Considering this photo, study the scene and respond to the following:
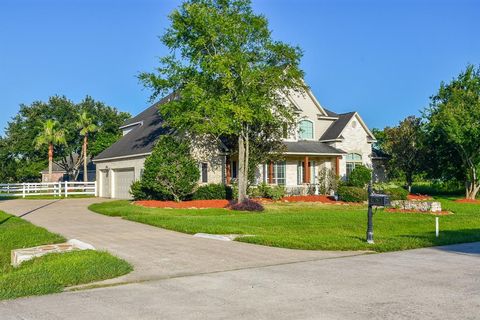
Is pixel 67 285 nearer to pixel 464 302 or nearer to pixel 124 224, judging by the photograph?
pixel 464 302

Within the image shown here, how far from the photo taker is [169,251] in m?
11.9

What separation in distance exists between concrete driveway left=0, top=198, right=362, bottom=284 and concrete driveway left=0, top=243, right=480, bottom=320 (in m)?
0.74

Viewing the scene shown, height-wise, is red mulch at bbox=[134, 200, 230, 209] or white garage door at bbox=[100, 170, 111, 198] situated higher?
white garage door at bbox=[100, 170, 111, 198]

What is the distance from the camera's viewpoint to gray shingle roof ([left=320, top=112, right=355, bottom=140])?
118 ft

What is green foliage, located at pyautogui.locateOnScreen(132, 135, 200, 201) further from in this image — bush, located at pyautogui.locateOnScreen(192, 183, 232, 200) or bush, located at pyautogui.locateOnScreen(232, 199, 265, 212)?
bush, located at pyautogui.locateOnScreen(232, 199, 265, 212)

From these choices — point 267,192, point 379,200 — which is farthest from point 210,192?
point 379,200

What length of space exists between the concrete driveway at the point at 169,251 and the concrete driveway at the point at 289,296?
736 mm

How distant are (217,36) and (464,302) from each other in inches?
833

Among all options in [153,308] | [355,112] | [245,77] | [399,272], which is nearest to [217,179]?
[245,77]

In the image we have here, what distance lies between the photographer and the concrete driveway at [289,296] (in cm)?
643

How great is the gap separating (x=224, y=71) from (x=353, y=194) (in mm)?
10895

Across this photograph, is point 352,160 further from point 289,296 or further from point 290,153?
point 289,296

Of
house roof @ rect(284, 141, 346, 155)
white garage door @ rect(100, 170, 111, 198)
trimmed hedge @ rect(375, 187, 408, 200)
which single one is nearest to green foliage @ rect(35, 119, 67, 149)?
white garage door @ rect(100, 170, 111, 198)

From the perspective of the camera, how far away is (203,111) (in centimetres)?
2664
